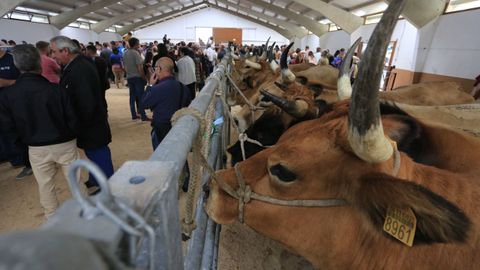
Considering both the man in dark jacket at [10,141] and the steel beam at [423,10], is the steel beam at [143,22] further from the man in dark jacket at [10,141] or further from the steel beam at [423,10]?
the man in dark jacket at [10,141]

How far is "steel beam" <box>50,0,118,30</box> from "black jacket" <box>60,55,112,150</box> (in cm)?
2121

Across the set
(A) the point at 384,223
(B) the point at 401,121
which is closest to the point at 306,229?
(A) the point at 384,223

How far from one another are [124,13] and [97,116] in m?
30.7

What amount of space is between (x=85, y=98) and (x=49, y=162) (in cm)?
81

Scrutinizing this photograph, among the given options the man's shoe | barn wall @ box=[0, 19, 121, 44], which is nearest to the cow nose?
the man's shoe

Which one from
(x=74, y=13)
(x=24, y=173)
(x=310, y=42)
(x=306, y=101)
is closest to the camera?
(x=306, y=101)

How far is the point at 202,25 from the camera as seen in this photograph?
4172cm

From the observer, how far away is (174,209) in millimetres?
648

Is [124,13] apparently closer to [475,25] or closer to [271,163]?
[475,25]

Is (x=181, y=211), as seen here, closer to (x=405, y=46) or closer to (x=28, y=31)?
(x=405, y=46)

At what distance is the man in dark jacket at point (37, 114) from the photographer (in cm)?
288

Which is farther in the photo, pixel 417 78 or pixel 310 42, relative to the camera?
pixel 310 42

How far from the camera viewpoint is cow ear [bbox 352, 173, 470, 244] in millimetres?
1115

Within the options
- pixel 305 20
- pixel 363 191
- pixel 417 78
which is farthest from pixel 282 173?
pixel 305 20
